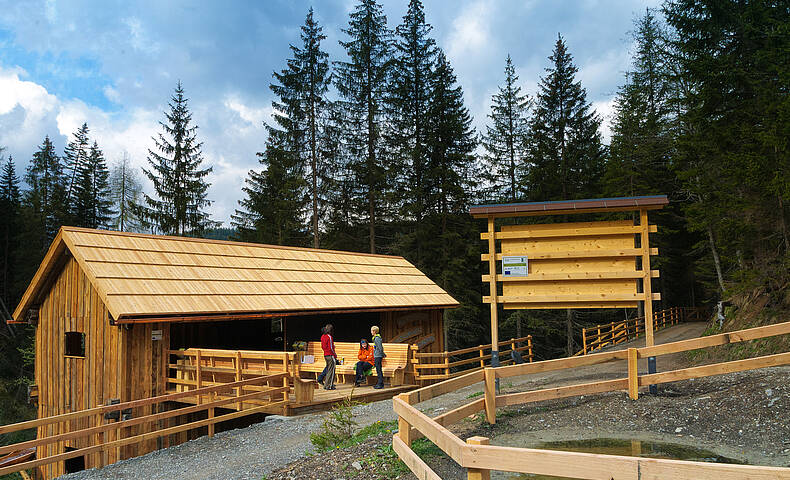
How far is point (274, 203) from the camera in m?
34.2

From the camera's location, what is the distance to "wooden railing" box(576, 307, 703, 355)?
82.1 ft

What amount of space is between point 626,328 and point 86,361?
959 inches

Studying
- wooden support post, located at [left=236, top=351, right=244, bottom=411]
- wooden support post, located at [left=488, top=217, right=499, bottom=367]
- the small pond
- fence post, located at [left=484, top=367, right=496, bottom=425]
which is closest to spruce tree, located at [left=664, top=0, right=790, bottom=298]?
wooden support post, located at [left=488, top=217, right=499, bottom=367]

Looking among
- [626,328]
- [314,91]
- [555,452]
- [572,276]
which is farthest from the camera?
[314,91]

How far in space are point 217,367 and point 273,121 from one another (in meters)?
21.5

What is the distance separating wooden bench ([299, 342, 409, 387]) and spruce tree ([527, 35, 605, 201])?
66.7ft

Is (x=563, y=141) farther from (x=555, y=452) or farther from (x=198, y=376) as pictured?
(x=555, y=452)

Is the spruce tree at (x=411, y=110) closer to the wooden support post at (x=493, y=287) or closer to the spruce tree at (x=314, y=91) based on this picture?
the spruce tree at (x=314, y=91)

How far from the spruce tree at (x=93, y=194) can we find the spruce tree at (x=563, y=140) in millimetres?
32007

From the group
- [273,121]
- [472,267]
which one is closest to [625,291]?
[472,267]

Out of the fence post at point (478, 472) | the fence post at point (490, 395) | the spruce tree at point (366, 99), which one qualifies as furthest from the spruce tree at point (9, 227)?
the fence post at point (478, 472)

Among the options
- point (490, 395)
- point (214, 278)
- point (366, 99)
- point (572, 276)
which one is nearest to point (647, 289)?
point (572, 276)

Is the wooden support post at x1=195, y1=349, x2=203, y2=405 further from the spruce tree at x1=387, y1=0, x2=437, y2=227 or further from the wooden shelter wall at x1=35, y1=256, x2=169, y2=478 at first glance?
the spruce tree at x1=387, y1=0, x2=437, y2=227

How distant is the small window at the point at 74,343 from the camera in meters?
14.4
